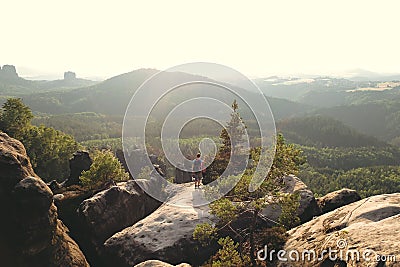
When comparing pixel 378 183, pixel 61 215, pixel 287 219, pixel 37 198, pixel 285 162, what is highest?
pixel 285 162

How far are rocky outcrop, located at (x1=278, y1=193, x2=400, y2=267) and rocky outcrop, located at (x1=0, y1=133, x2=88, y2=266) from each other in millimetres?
17056

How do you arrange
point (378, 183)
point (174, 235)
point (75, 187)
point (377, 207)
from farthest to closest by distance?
point (378, 183), point (75, 187), point (174, 235), point (377, 207)

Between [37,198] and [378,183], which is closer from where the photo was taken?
[37,198]

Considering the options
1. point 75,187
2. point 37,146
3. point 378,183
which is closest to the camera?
point 75,187

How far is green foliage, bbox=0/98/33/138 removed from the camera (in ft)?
166

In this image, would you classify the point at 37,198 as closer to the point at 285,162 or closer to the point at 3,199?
the point at 3,199

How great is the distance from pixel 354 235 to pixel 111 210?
23.2m

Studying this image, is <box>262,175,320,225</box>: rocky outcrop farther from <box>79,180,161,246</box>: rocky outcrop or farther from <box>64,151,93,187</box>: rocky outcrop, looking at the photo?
<box>64,151,93,187</box>: rocky outcrop

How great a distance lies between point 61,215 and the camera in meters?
31.1

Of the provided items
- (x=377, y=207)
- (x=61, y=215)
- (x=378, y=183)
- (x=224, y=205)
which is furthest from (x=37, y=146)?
(x=378, y=183)

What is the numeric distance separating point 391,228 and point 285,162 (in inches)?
271

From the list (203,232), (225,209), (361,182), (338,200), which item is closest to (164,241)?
(203,232)

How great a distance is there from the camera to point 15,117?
54.8m

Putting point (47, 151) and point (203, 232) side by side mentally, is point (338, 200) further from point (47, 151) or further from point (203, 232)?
point (47, 151)
